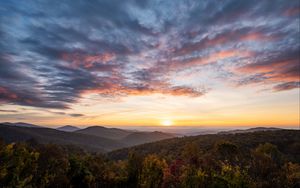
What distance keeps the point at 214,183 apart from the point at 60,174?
46.3 ft

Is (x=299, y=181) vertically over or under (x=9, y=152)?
under

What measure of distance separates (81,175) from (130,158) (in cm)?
491

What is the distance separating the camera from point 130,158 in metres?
23.8

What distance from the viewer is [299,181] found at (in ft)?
70.9

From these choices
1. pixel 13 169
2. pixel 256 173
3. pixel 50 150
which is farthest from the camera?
pixel 50 150

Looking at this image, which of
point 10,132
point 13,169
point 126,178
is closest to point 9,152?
point 13,169

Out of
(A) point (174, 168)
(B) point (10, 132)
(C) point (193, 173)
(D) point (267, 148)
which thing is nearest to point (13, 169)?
(C) point (193, 173)

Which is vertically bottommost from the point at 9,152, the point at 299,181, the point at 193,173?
the point at 299,181

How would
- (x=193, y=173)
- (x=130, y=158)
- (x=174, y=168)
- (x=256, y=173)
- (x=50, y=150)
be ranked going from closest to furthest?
(x=193, y=173), (x=130, y=158), (x=256, y=173), (x=174, y=168), (x=50, y=150)

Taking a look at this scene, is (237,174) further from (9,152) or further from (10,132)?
(10,132)

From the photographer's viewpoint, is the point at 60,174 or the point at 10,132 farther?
the point at 10,132

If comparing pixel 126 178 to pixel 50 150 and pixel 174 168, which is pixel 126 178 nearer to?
pixel 174 168

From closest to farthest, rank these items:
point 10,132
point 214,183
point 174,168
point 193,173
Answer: point 214,183 → point 193,173 → point 174,168 → point 10,132

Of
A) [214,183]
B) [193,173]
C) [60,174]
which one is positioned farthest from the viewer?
[60,174]
